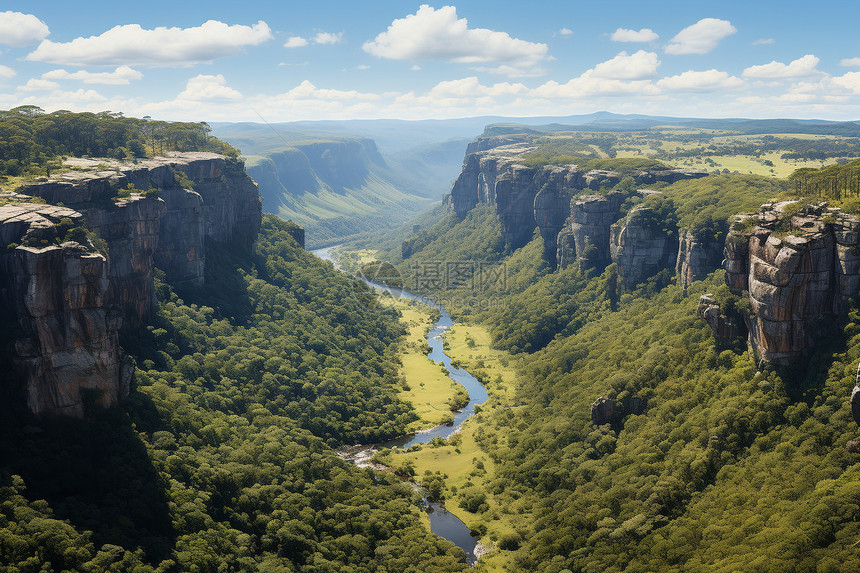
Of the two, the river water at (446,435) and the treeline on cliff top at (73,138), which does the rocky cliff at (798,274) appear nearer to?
the river water at (446,435)

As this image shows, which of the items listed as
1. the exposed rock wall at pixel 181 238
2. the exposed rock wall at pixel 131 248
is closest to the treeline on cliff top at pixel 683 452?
the exposed rock wall at pixel 131 248

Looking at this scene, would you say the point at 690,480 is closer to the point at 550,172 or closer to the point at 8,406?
the point at 8,406

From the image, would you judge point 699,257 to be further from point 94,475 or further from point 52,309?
point 52,309

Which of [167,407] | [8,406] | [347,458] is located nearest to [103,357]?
[8,406]

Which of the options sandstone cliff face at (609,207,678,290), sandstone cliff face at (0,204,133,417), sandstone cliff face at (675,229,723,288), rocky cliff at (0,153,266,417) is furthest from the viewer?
sandstone cliff face at (609,207,678,290)

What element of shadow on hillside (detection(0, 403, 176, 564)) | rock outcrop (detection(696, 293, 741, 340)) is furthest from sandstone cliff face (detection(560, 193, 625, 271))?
shadow on hillside (detection(0, 403, 176, 564))

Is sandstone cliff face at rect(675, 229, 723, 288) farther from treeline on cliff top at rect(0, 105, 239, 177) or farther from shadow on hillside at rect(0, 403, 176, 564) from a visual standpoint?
treeline on cliff top at rect(0, 105, 239, 177)

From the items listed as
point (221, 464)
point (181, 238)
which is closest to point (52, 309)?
point (221, 464)
